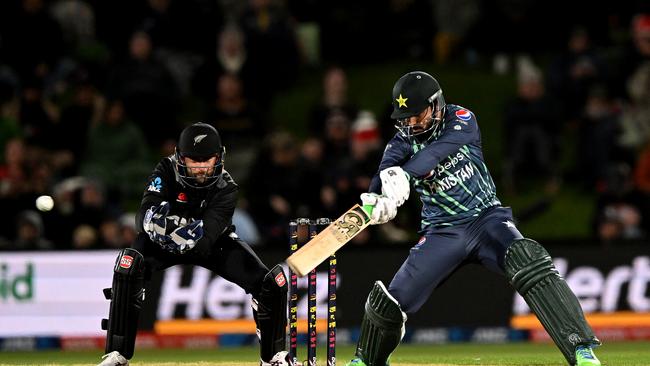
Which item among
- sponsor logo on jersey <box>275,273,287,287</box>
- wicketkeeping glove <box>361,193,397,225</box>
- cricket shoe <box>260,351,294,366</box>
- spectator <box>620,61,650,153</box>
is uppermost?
spectator <box>620,61,650,153</box>

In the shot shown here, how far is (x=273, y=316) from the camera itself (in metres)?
9.67

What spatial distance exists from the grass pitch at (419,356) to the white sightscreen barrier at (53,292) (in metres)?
0.37

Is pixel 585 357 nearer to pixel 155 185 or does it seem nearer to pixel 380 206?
pixel 380 206

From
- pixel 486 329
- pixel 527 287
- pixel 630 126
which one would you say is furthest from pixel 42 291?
pixel 630 126

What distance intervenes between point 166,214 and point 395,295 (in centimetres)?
174

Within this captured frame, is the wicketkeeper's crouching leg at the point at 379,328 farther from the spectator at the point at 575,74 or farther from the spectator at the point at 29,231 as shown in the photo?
the spectator at the point at 575,74

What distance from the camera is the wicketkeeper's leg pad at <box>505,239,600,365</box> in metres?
8.63

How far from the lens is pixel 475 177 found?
925 centimetres

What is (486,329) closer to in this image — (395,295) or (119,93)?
(395,295)

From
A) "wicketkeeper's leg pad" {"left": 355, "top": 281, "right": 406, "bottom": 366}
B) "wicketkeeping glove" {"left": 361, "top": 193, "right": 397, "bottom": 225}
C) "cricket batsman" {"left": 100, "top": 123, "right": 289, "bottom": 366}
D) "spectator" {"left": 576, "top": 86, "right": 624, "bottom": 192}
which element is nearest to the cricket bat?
"wicketkeeping glove" {"left": 361, "top": 193, "right": 397, "bottom": 225}

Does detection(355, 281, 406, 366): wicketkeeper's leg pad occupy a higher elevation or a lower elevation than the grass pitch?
higher

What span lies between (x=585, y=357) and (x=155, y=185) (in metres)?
3.35

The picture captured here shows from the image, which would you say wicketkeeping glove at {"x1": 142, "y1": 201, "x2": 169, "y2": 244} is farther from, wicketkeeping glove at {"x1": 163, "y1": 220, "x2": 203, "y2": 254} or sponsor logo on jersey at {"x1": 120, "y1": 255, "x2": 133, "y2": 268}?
sponsor logo on jersey at {"x1": 120, "y1": 255, "x2": 133, "y2": 268}

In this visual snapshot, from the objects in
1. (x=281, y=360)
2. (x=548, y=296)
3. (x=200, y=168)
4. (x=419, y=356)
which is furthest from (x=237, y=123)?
(x=548, y=296)
